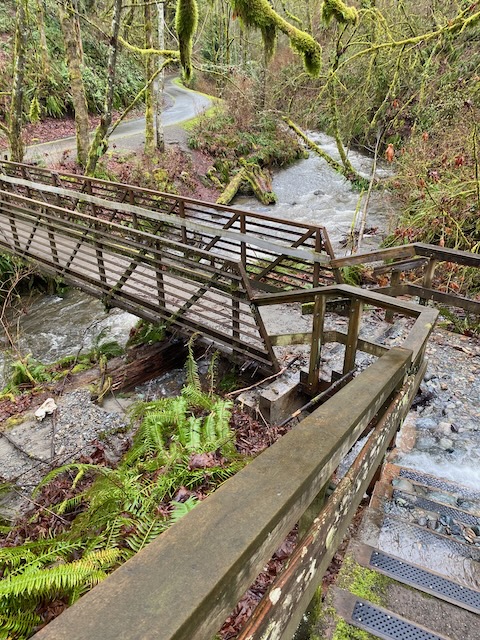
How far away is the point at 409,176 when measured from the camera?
28.8ft

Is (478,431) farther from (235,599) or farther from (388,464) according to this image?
(235,599)

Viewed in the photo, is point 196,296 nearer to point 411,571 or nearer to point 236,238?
point 236,238

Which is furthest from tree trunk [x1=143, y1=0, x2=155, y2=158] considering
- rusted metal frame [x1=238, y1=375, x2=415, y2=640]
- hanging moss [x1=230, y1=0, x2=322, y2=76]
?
rusted metal frame [x1=238, y1=375, x2=415, y2=640]

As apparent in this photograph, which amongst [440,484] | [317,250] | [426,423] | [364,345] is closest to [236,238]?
[317,250]

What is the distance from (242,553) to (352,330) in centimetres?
274

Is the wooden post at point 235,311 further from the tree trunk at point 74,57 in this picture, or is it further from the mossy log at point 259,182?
the mossy log at point 259,182

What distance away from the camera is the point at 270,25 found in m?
5.79

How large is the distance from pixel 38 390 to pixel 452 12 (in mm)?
13234

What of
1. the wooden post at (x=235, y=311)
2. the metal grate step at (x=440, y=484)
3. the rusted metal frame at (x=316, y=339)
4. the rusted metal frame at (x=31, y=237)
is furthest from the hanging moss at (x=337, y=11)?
the metal grate step at (x=440, y=484)

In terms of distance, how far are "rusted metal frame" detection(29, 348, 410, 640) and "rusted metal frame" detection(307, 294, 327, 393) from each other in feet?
8.09

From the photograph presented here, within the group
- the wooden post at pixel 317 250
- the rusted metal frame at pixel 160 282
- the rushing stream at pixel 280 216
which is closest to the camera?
the rusted metal frame at pixel 160 282

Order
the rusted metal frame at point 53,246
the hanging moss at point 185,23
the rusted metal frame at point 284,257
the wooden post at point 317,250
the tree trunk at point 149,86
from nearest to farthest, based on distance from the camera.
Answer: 1. the wooden post at point 317,250
2. the hanging moss at point 185,23
3. the rusted metal frame at point 284,257
4. the rusted metal frame at point 53,246
5. the tree trunk at point 149,86

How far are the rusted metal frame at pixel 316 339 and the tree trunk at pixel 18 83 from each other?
1065cm

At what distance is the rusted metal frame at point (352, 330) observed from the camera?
3.24m
